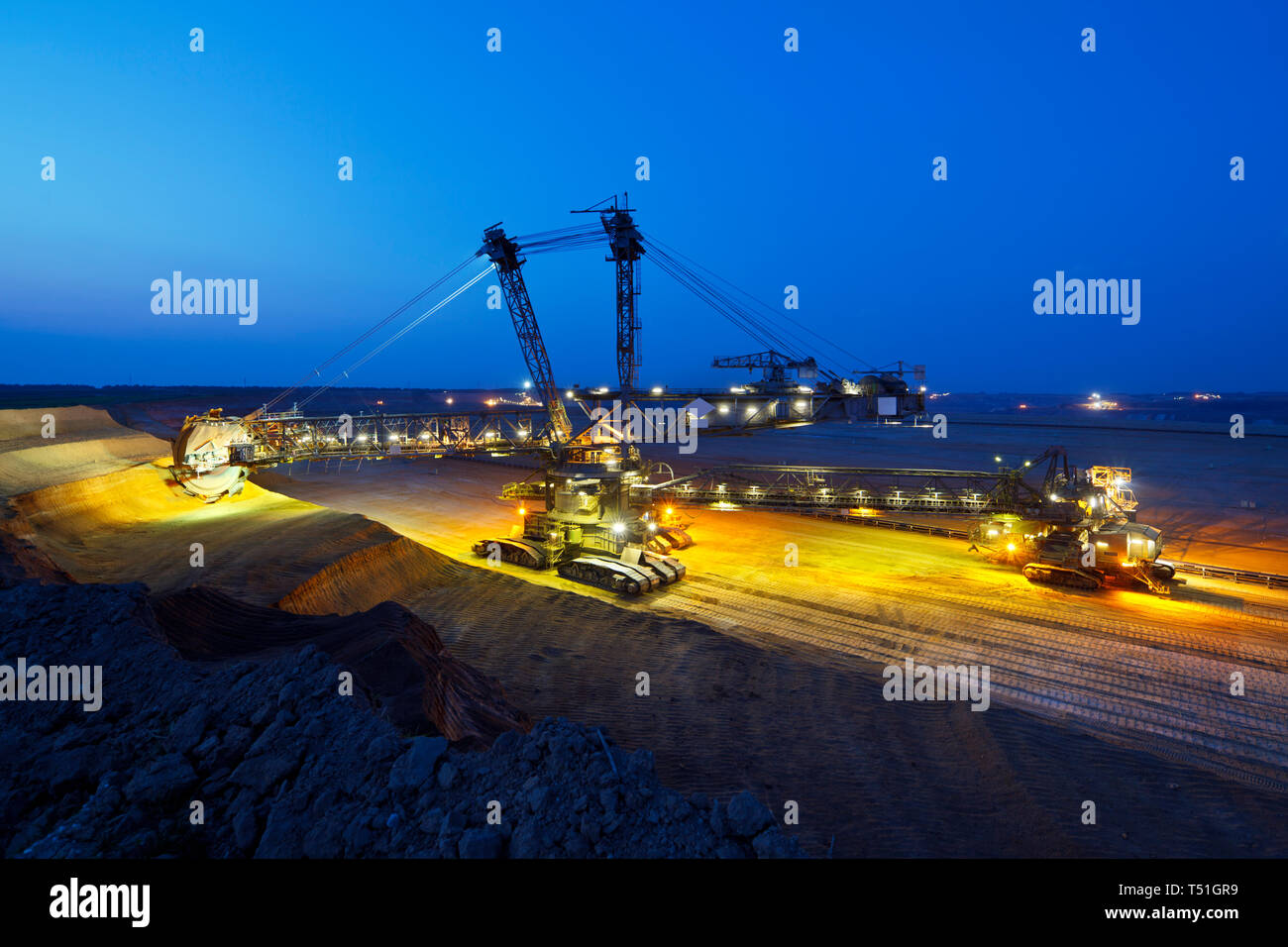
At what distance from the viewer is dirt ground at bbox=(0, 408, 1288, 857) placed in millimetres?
10141

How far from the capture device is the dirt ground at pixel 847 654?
10.1 meters

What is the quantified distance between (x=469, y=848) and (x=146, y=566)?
907 inches

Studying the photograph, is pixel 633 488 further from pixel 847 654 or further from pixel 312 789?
pixel 312 789

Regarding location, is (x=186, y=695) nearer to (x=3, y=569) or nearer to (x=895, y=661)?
(x=3, y=569)

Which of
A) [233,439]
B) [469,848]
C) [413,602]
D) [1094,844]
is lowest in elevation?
[1094,844]

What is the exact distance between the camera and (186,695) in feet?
24.9

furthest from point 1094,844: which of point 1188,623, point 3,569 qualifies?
point 3,569
